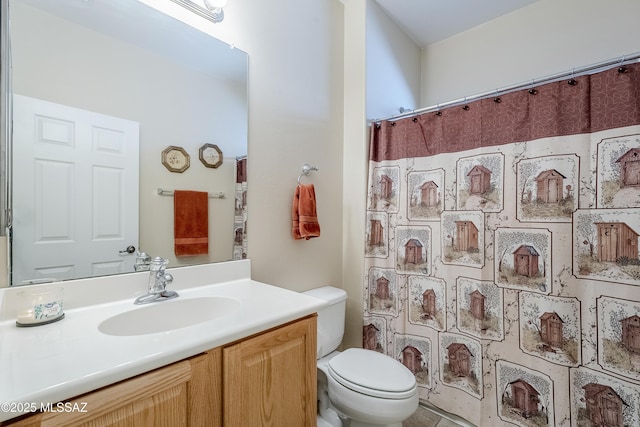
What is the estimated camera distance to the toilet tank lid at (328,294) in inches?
62.6

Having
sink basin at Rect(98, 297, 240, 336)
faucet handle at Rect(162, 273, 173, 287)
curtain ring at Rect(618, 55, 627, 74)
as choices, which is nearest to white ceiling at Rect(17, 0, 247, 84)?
faucet handle at Rect(162, 273, 173, 287)

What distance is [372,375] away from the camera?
1.28m

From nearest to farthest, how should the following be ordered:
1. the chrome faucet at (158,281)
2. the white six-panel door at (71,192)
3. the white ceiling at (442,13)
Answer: the white six-panel door at (71,192) < the chrome faucet at (158,281) < the white ceiling at (442,13)

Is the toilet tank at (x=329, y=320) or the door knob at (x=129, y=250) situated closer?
the door knob at (x=129, y=250)

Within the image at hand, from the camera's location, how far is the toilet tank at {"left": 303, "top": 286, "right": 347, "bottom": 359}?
4.98 feet

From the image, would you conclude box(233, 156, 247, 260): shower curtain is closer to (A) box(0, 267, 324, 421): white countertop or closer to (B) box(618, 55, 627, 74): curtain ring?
(A) box(0, 267, 324, 421): white countertop

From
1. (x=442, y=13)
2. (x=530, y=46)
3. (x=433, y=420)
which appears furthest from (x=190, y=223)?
(x=530, y=46)

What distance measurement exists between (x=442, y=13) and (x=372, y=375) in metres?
2.37

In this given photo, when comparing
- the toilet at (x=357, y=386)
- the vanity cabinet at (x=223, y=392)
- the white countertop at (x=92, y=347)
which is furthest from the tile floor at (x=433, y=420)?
the white countertop at (x=92, y=347)

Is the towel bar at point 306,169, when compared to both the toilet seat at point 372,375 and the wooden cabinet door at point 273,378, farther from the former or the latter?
the toilet seat at point 372,375

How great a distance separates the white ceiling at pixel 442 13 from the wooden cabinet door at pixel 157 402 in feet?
7.53

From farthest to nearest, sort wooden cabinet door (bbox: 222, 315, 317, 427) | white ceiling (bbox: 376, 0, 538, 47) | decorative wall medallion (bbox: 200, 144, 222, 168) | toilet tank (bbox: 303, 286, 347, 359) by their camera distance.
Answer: white ceiling (bbox: 376, 0, 538, 47)
toilet tank (bbox: 303, 286, 347, 359)
decorative wall medallion (bbox: 200, 144, 222, 168)
wooden cabinet door (bbox: 222, 315, 317, 427)

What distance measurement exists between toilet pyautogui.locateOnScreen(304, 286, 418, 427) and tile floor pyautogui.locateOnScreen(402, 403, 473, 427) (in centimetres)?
37

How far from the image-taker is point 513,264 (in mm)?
1402
